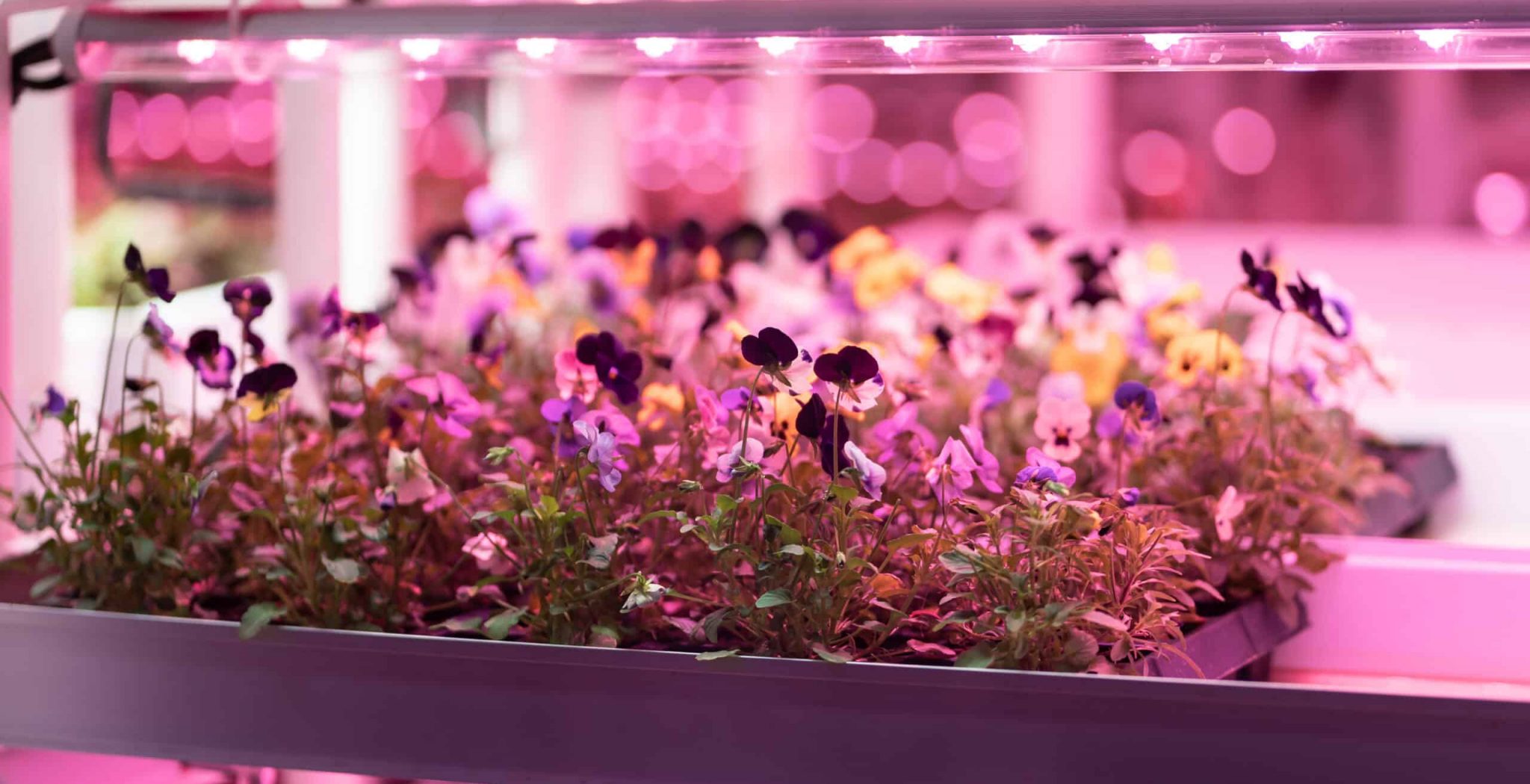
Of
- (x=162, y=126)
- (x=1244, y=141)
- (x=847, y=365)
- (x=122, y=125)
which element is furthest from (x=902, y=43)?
(x=1244, y=141)

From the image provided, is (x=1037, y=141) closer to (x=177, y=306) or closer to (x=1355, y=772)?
(x=177, y=306)

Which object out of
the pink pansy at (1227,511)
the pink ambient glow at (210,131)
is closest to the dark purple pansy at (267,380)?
the pink pansy at (1227,511)

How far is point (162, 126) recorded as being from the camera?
12.9 ft

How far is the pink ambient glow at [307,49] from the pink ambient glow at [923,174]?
5.21m

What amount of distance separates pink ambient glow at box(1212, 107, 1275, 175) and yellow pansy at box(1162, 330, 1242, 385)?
511cm

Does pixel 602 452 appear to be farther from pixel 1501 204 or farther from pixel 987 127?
pixel 1501 204

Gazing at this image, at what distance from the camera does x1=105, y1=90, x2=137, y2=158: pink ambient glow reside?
3311mm

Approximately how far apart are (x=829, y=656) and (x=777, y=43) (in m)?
0.58

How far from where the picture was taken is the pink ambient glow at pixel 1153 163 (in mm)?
6566

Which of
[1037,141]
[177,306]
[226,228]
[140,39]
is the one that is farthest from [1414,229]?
[140,39]

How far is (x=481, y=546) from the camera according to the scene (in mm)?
1321

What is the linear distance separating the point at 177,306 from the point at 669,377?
3.44 ft

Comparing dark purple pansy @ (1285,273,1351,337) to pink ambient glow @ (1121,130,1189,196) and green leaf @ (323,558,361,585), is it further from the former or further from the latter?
pink ambient glow @ (1121,130,1189,196)

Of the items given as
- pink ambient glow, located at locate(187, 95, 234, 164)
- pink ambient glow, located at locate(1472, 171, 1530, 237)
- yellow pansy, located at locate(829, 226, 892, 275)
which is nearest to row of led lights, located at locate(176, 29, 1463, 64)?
yellow pansy, located at locate(829, 226, 892, 275)
